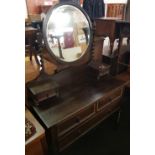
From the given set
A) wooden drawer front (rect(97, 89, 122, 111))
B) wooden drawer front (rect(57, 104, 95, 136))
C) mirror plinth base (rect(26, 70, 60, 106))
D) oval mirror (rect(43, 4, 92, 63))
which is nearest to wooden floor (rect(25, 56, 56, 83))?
mirror plinth base (rect(26, 70, 60, 106))

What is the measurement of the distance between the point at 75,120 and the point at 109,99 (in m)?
0.33

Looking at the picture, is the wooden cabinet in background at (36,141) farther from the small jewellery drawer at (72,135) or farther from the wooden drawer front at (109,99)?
the wooden drawer front at (109,99)

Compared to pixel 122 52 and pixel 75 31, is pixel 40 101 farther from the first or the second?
pixel 122 52

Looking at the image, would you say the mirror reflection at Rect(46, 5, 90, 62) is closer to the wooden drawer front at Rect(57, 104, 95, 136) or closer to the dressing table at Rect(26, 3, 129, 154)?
the dressing table at Rect(26, 3, 129, 154)

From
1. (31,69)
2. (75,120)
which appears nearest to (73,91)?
(75,120)

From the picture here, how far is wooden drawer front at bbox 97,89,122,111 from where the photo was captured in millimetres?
1095

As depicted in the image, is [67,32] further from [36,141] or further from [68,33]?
[36,141]

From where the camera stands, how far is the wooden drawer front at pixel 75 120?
916mm

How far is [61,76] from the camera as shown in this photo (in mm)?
1212

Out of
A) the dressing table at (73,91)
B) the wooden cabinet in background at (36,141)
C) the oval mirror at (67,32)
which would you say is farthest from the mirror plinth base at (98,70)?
the wooden cabinet in background at (36,141)

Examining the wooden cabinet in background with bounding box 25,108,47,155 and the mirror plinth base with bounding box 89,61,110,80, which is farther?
the mirror plinth base with bounding box 89,61,110,80

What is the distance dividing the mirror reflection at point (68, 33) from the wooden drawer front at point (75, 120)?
0.34 meters
